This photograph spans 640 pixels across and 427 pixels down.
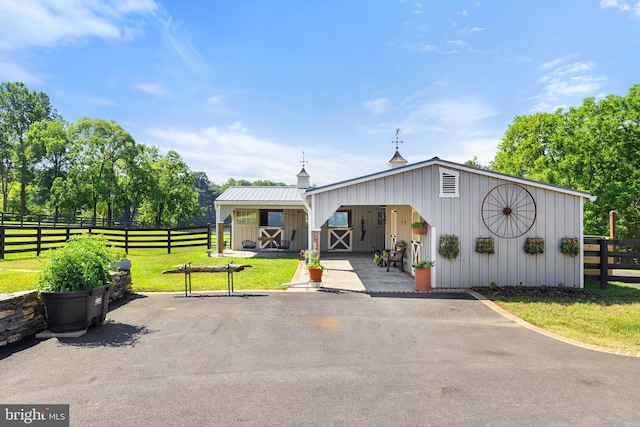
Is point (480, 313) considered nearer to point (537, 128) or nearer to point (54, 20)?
point (54, 20)

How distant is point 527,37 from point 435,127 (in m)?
5.54

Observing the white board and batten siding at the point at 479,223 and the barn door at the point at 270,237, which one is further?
the barn door at the point at 270,237

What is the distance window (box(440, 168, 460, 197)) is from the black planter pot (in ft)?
26.0

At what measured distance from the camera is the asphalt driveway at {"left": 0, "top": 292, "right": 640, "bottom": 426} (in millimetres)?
2932

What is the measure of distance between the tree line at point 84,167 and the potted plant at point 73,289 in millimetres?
22807

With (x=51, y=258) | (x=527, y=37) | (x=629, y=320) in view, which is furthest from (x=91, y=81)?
(x=629, y=320)

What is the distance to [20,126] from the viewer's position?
32531 mm

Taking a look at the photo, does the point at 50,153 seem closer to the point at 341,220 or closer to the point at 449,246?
the point at 341,220

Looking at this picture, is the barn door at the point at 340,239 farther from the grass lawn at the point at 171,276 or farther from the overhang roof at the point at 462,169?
the overhang roof at the point at 462,169

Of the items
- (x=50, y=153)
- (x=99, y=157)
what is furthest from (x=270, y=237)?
(x=50, y=153)

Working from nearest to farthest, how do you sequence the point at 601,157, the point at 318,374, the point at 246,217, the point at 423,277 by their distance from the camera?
the point at 318,374, the point at 423,277, the point at 246,217, the point at 601,157

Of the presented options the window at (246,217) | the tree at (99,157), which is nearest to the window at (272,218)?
the window at (246,217)

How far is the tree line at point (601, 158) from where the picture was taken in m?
17.4

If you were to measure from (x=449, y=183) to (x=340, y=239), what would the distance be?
9.21 meters
